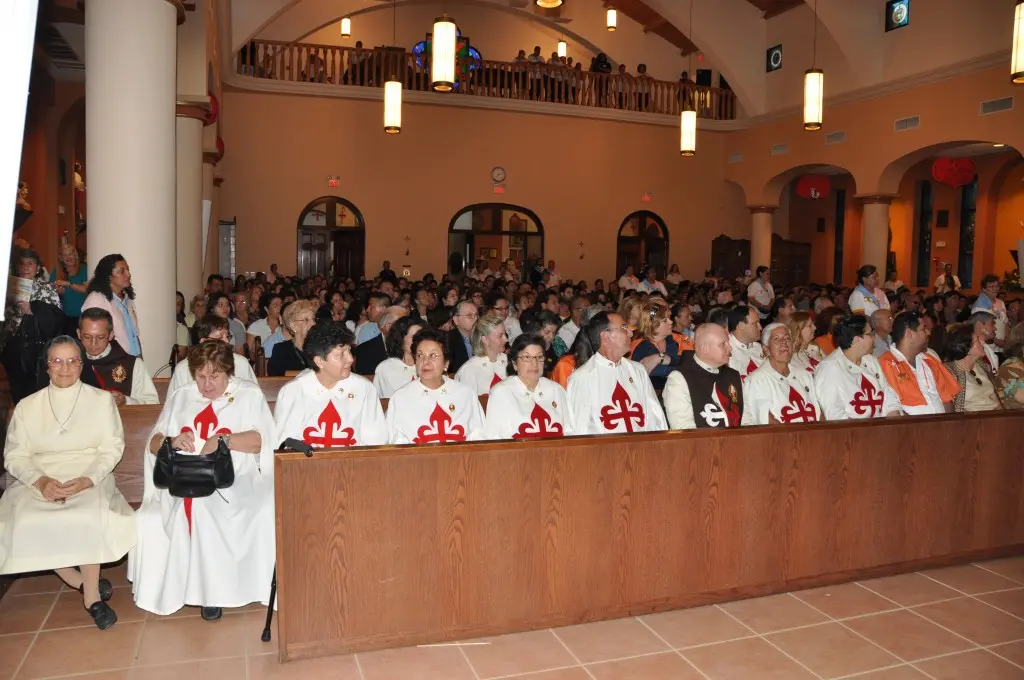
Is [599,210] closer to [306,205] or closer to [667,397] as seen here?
[306,205]

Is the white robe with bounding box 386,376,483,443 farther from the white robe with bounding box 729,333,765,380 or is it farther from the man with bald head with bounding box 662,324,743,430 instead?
the white robe with bounding box 729,333,765,380

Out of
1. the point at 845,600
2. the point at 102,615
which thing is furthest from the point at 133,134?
the point at 845,600

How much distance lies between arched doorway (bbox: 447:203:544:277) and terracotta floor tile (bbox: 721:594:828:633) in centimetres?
1495

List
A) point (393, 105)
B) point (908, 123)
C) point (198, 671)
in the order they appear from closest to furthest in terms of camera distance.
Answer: point (198, 671) < point (393, 105) < point (908, 123)

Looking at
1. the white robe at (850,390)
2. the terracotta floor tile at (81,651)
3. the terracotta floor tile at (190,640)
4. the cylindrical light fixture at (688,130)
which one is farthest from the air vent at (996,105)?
the terracotta floor tile at (81,651)

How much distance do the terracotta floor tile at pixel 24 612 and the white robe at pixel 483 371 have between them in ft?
9.04

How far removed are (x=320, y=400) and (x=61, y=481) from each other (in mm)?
1328

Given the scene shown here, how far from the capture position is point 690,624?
4133 millimetres

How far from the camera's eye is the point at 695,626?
13.5ft

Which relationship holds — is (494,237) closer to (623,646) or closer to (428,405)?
(428,405)

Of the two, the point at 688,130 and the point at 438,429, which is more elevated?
the point at 688,130

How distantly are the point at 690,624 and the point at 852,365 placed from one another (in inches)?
91.6

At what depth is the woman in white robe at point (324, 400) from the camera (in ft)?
14.2

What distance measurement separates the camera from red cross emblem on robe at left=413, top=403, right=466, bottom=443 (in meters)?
4.59
